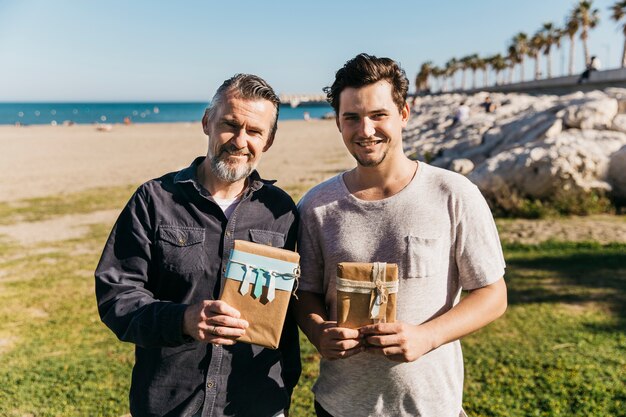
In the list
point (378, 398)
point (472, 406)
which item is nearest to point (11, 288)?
point (472, 406)

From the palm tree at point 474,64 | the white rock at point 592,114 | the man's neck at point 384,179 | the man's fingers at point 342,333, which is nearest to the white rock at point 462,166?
the white rock at point 592,114

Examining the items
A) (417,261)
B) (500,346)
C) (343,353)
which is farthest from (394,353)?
(500,346)

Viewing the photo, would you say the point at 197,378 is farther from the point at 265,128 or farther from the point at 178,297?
the point at 265,128

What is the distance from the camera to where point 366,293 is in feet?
8.30

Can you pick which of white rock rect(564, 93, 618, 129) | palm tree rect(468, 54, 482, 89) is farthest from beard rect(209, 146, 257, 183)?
palm tree rect(468, 54, 482, 89)

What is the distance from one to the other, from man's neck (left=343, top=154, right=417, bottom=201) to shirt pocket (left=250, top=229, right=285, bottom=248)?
1.54 ft

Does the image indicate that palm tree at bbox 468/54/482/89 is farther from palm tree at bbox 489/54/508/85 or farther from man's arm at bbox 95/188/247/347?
man's arm at bbox 95/188/247/347

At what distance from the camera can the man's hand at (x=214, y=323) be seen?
2.39 metres

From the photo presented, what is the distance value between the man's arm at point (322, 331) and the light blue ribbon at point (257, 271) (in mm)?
319

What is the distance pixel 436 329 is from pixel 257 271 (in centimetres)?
91

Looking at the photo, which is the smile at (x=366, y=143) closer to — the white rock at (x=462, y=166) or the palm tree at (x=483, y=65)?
the white rock at (x=462, y=166)

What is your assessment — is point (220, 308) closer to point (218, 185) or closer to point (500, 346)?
point (218, 185)

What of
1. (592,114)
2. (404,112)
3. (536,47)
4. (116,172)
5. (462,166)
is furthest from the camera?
(536,47)

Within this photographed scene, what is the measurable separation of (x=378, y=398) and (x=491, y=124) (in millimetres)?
18371
